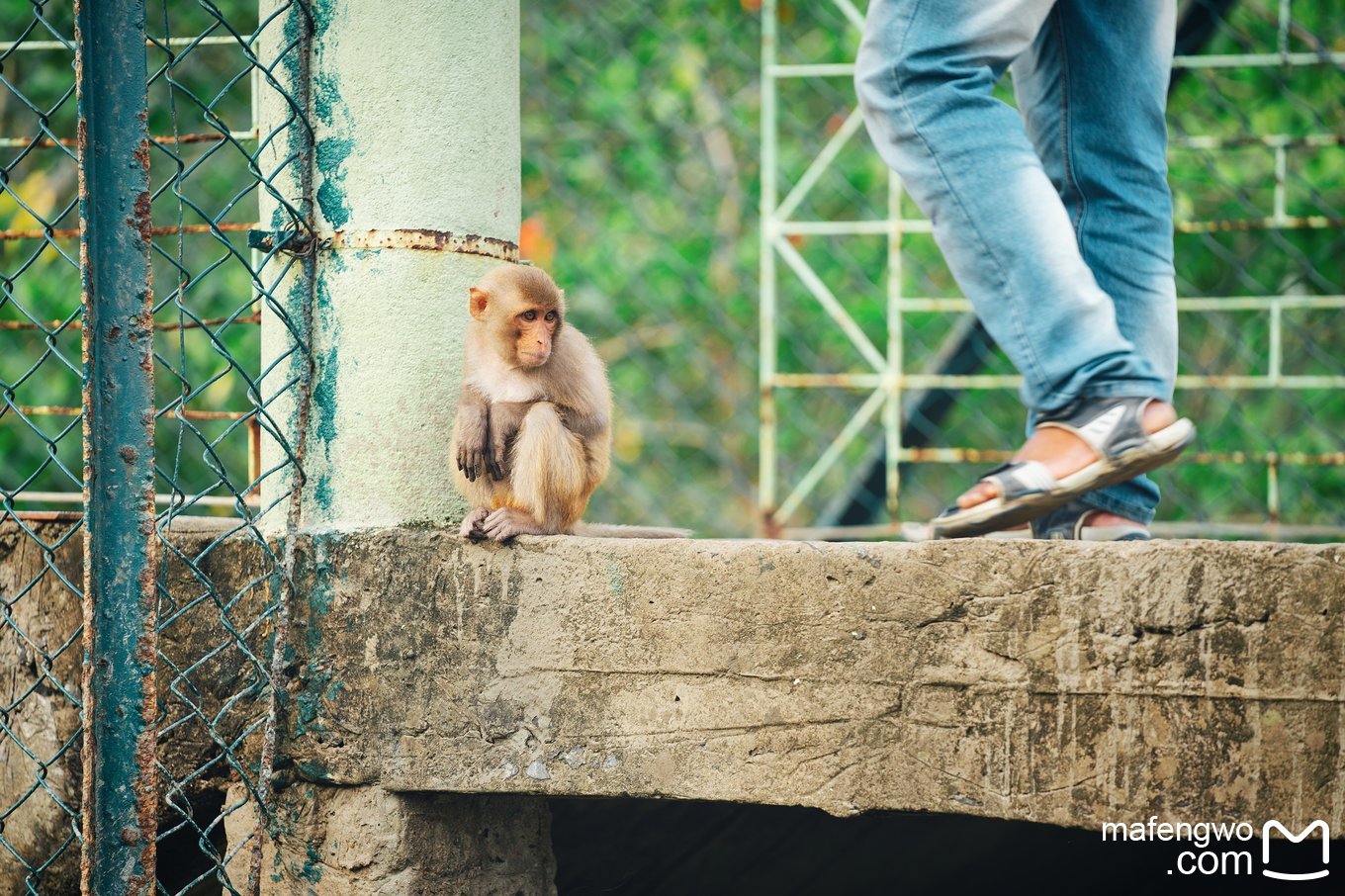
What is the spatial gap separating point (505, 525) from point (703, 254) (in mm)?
5637

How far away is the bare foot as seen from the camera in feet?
6.44

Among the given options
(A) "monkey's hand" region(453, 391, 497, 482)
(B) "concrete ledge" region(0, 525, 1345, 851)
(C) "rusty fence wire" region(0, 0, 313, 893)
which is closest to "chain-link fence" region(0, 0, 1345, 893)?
(C) "rusty fence wire" region(0, 0, 313, 893)

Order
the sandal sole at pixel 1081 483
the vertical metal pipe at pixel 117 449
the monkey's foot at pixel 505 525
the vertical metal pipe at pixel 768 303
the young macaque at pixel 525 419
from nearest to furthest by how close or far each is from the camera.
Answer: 1. the vertical metal pipe at pixel 117 449
2. the sandal sole at pixel 1081 483
3. the monkey's foot at pixel 505 525
4. the young macaque at pixel 525 419
5. the vertical metal pipe at pixel 768 303

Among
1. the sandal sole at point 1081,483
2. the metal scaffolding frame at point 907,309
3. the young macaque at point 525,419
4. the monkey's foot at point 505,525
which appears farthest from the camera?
the metal scaffolding frame at point 907,309

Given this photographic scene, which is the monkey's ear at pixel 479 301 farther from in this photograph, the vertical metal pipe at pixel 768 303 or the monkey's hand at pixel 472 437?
the vertical metal pipe at pixel 768 303

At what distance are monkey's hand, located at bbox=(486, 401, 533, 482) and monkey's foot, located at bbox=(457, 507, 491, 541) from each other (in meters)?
0.11

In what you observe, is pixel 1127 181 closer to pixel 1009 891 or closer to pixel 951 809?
pixel 951 809

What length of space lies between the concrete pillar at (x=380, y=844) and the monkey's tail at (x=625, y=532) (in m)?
0.51

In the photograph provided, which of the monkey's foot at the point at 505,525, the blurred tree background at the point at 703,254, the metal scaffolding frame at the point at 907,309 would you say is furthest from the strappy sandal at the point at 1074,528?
the blurred tree background at the point at 703,254

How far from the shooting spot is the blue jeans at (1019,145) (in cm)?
197

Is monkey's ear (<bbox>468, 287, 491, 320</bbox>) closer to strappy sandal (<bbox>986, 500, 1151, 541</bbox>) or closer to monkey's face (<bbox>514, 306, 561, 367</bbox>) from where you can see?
monkey's face (<bbox>514, 306, 561, 367</bbox>)

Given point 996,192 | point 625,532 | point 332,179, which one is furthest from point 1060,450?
point 332,179

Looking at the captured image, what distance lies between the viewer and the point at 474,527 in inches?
83.3

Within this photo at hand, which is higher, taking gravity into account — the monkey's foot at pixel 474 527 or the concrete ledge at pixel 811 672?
the monkey's foot at pixel 474 527
